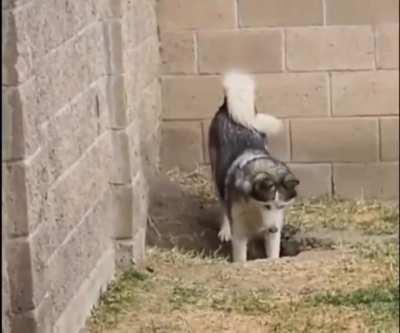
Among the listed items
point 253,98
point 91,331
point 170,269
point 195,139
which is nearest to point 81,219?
point 91,331

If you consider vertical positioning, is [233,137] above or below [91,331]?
above

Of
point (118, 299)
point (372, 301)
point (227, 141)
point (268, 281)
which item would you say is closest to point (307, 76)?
point (227, 141)

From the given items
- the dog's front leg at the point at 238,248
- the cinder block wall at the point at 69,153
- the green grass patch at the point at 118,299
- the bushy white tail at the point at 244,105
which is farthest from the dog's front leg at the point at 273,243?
the green grass patch at the point at 118,299

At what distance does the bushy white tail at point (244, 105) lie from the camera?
7.45 metres

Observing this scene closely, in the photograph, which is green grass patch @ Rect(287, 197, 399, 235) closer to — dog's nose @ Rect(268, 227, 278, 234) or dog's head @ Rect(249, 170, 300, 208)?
dog's nose @ Rect(268, 227, 278, 234)

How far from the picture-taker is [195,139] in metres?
8.21

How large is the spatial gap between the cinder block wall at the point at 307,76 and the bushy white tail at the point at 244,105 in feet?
1.69

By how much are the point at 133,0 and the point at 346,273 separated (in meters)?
1.87

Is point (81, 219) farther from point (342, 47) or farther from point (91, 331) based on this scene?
point (342, 47)

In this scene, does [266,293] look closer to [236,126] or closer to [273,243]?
[273,243]

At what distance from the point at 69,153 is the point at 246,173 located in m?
2.03

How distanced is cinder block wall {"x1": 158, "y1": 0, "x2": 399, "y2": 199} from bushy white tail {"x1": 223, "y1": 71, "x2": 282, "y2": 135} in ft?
1.69

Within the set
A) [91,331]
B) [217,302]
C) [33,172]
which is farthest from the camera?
[217,302]

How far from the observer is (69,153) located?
5211 millimetres
